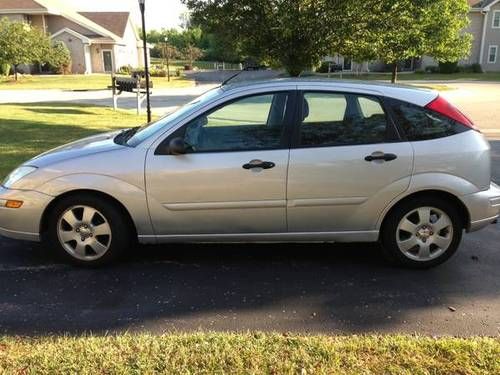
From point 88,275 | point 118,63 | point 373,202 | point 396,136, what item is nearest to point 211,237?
point 88,275

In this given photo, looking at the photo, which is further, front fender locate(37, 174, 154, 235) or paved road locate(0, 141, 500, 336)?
front fender locate(37, 174, 154, 235)

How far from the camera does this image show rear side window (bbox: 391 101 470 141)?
4.36 m

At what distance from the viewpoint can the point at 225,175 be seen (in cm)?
427

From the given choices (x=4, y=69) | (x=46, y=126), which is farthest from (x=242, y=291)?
(x=4, y=69)

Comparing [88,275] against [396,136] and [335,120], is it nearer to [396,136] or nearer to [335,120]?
[335,120]

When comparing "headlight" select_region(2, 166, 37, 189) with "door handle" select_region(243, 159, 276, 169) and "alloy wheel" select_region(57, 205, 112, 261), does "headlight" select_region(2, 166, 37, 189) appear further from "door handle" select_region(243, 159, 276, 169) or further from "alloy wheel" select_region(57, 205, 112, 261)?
"door handle" select_region(243, 159, 276, 169)

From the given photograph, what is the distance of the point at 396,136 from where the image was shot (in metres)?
4.34

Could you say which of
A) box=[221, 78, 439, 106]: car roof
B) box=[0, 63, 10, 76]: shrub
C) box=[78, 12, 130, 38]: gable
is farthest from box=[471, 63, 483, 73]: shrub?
box=[221, 78, 439, 106]: car roof

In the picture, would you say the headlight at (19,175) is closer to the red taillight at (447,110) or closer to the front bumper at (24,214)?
the front bumper at (24,214)

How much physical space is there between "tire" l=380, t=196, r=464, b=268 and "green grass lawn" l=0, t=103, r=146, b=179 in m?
5.60

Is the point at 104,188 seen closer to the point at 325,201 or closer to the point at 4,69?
the point at 325,201

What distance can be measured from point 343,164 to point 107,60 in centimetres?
5184

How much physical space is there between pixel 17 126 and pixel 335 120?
10404mm

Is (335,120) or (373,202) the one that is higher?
(335,120)
